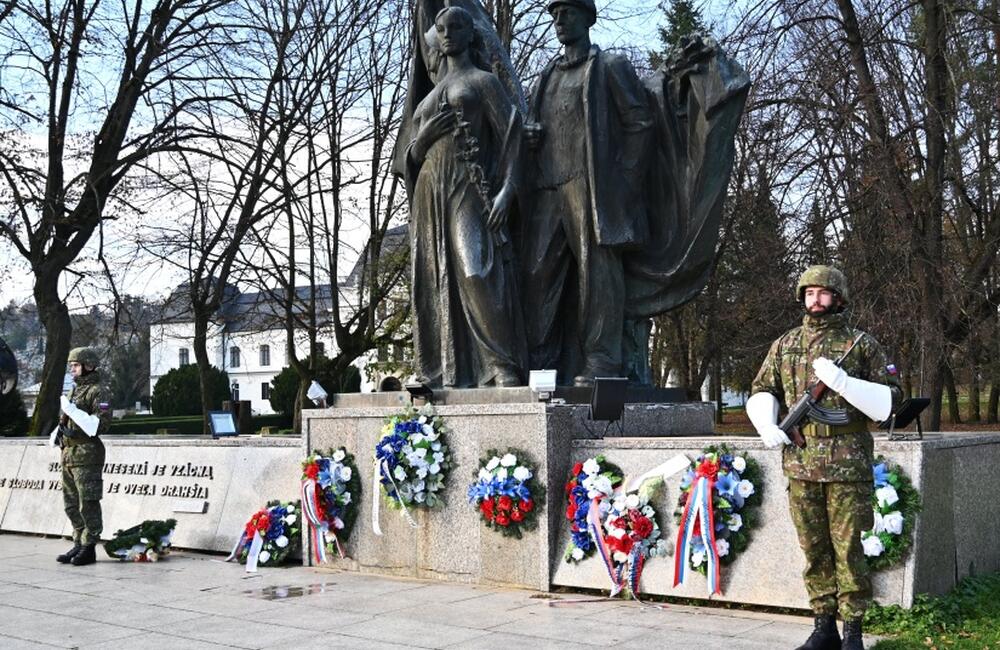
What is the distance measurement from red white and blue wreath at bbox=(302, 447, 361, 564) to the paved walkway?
0.33m

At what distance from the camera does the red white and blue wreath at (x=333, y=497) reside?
9898mm

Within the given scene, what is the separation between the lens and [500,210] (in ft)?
32.0

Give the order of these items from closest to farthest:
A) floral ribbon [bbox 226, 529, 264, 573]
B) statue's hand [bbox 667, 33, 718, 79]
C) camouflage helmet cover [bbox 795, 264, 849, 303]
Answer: camouflage helmet cover [bbox 795, 264, 849, 303] → statue's hand [bbox 667, 33, 718, 79] → floral ribbon [bbox 226, 529, 264, 573]

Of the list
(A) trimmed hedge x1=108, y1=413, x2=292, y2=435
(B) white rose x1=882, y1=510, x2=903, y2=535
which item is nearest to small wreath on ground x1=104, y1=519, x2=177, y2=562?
(B) white rose x1=882, y1=510, x2=903, y2=535

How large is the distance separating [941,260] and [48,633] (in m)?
14.0

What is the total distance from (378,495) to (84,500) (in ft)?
9.91

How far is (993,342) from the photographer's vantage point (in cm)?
2141

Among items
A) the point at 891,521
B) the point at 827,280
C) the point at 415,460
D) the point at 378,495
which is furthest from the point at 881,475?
the point at 378,495

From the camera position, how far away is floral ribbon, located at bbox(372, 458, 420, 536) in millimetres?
9320

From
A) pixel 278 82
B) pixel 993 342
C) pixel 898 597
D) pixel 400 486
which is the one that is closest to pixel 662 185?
pixel 400 486

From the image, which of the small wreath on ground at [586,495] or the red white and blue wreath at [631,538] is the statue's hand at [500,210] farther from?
the red white and blue wreath at [631,538]

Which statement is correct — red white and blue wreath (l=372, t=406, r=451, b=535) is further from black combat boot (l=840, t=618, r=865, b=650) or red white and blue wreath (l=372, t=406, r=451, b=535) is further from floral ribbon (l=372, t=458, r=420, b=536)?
black combat boot (l=840, t=618, r=865, b=650)

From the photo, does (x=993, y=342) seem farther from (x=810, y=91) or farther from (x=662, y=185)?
(x=662, y=185)

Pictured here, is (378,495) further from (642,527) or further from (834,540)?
(834,540)
